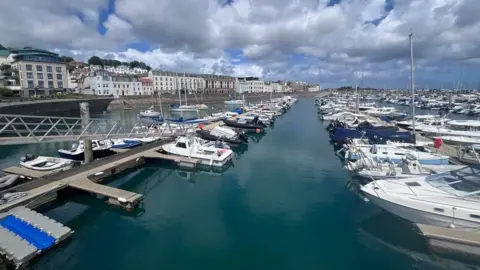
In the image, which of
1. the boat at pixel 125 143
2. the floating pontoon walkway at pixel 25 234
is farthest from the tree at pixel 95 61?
the floating pontoon walkway at pixel 25 234

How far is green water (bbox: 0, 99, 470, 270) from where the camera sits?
10789 mm

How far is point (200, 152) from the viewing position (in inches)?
978

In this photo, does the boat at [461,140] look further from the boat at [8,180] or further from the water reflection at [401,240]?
the boat at [8,180]

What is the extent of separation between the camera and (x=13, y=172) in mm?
18969

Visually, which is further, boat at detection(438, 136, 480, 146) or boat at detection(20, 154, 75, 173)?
boat at detection(438, 136, 480, 146)

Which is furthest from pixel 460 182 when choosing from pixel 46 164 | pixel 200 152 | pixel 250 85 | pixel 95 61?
pixel 95 61

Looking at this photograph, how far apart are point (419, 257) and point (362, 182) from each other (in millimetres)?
8885

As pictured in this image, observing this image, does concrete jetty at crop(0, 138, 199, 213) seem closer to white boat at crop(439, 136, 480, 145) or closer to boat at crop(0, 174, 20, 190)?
boat at crop(0, 174, 20, 190)

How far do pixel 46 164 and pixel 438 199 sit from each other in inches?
1044

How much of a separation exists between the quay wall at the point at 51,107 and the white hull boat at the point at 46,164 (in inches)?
1719

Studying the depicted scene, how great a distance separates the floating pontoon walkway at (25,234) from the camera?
32.6 ft

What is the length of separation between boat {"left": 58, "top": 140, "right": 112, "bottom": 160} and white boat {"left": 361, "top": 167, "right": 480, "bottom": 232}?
24301 millimetres

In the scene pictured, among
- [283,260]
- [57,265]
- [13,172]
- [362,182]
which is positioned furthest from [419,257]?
[13,172]

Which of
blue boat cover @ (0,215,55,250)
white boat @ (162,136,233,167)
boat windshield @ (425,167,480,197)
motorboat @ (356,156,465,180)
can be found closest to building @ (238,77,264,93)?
white boat @ (162,136,233,167)
